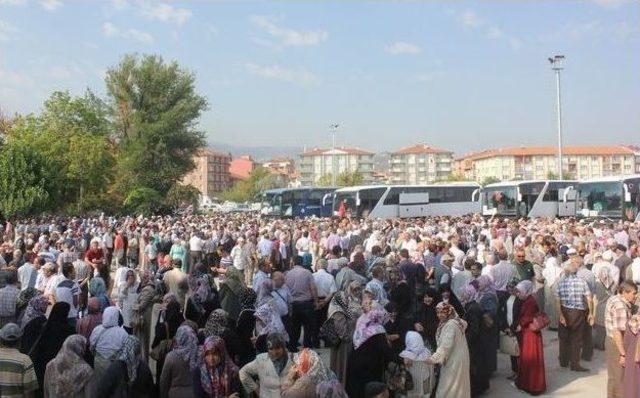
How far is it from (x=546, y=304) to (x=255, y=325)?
650 cm

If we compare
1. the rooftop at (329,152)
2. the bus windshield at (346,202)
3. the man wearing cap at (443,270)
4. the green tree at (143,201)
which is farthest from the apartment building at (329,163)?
the man wearing cap at (443,270)

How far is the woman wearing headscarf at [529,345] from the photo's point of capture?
25.2ft

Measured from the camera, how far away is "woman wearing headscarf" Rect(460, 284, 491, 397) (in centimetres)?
744

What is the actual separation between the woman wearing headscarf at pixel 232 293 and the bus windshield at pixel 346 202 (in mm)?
28123

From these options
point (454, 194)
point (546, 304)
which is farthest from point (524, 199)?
point (546, 304)

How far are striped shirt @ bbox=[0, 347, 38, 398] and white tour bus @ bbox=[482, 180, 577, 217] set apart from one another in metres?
31.9

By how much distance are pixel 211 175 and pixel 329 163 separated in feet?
101

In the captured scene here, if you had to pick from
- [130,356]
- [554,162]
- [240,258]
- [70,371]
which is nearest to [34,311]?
[130,356]

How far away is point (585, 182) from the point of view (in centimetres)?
3125

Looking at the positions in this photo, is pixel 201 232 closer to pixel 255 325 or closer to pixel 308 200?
pixel 255 325

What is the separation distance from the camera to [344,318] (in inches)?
265

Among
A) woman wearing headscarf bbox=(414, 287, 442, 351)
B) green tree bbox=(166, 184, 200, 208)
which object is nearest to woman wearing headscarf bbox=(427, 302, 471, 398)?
woman wearing headscarf bbox=(414, 287, 442, 351)

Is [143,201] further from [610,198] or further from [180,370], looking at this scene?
[180,370]

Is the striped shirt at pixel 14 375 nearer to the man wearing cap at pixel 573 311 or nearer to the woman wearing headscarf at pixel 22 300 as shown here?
the woman wearing headscarf at pixel 22 300
